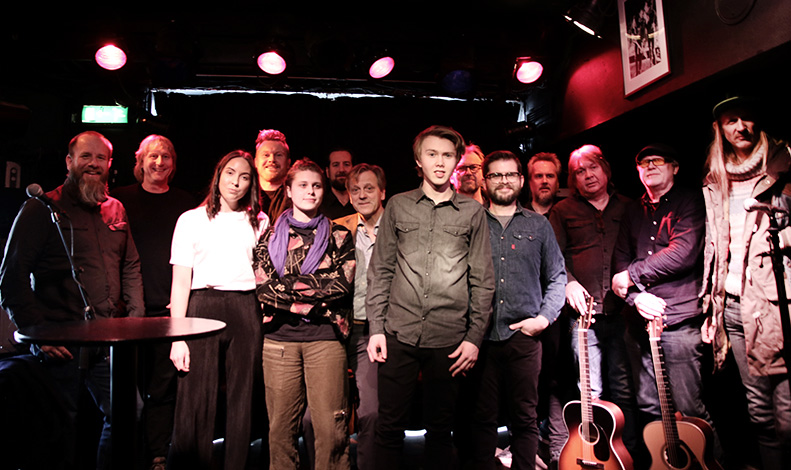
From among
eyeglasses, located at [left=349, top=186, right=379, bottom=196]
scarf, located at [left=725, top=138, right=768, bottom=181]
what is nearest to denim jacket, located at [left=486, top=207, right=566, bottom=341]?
eyeglasses, located at [left=349, top=186, right=379, bottom=196]

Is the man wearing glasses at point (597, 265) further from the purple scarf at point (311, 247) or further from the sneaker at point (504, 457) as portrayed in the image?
the purple scarf at point (311, 247)

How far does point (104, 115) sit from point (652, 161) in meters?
5.80

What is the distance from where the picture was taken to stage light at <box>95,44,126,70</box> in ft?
15.5

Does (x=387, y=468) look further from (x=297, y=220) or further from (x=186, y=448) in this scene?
(x=297, y=220)

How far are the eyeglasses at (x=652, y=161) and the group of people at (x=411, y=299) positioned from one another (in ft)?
0.06

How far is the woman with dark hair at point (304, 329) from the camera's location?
8.74 feet

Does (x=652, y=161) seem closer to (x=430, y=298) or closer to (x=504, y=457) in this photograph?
(x=430, y=298)

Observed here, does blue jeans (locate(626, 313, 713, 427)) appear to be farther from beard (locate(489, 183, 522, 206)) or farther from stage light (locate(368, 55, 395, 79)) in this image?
stage light (locate(368, 55, 395, 79))

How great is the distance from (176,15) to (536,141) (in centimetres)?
456

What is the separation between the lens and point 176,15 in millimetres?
5211

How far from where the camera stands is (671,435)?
109 inches

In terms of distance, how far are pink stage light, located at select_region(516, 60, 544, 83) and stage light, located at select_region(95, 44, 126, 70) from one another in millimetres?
4176

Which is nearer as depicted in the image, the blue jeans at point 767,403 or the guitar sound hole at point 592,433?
the blue jeans at point 767,403

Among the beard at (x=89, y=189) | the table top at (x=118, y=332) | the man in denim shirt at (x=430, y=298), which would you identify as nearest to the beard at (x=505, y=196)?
the man in denim shirt at (x=430, y=298)
